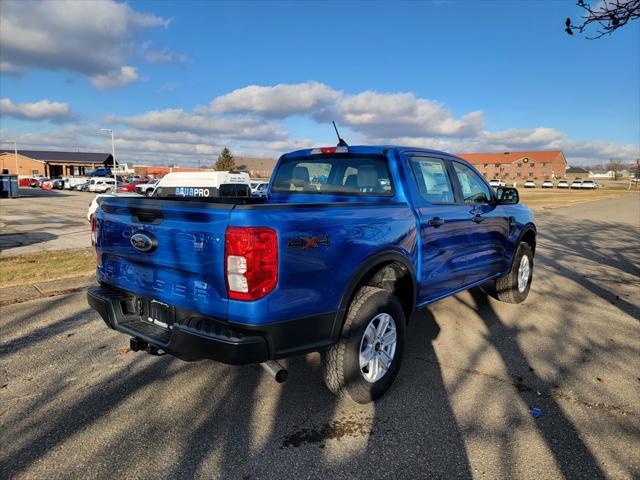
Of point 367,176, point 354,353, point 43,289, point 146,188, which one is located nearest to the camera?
point 354,353

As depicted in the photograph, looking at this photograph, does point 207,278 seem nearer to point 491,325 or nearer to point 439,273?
point 439,273

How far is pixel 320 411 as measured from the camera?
127 inches

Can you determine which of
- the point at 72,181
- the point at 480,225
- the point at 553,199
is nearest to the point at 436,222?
the point at 480,225

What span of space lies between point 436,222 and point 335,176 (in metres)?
1.09

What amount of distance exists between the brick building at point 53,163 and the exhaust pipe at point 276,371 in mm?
88244

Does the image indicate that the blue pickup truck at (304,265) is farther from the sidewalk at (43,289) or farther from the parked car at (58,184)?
the parked car at (58,184)

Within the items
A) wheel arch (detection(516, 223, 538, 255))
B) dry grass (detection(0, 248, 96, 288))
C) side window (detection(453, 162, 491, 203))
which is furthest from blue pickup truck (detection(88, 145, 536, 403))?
dry grass (detection(0, 248, 96, 288))

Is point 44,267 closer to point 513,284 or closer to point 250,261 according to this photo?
point 250,261

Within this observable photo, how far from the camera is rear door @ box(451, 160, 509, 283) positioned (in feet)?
15.3

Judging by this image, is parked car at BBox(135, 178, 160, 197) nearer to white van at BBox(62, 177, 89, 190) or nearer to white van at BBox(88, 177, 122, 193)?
white van at BBox(88, 177, 122, 193)

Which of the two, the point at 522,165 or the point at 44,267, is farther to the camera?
the point at 522,165


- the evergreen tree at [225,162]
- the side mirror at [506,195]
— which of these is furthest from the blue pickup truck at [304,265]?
the evergreen tree at [225,162]

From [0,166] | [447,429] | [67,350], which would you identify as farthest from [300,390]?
[0,166]

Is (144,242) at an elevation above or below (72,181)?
below
